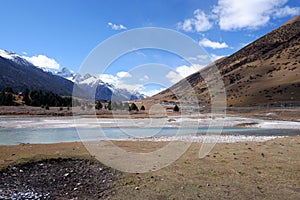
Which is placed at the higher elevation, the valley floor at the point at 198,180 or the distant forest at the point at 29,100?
the distant forest at the point at 29,100

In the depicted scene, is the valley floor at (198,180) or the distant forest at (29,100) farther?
the distant forest at (29,100)

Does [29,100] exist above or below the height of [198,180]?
above

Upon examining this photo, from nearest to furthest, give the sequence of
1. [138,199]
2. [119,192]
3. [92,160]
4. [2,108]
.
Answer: [138,199] < [119,192] < [92,160] < [2,108]

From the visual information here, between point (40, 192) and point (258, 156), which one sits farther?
point (258, 156)

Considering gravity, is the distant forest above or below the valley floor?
above

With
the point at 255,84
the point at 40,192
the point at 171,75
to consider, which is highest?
the point at 255,84

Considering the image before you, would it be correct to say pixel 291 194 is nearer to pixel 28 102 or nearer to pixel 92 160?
pixel 92 160

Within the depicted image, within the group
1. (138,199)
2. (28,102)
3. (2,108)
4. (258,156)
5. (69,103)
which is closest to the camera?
(138,199)

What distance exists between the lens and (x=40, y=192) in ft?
37.9

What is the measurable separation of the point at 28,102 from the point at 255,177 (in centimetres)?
11875

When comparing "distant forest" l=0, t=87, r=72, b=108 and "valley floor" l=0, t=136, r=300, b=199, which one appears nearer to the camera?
"valley floor" l=0, t=136, r=300, b=199

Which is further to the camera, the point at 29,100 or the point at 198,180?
the point at 29,100

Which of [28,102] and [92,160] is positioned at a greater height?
[28,102]

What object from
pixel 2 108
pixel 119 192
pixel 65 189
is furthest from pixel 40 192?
pixel 2 108
